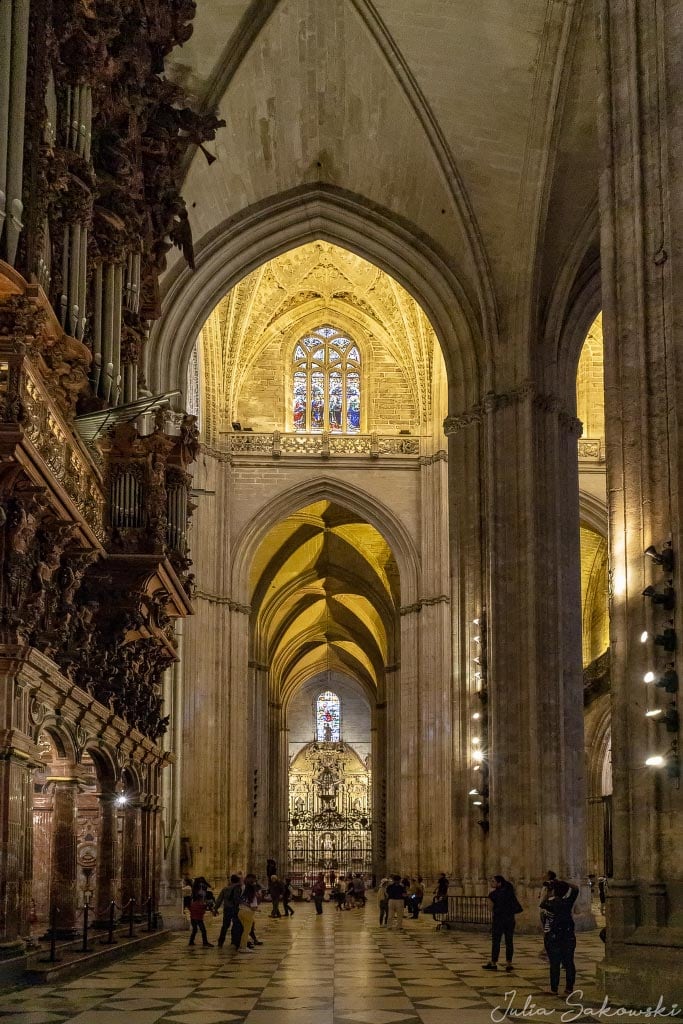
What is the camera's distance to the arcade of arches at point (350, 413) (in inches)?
462

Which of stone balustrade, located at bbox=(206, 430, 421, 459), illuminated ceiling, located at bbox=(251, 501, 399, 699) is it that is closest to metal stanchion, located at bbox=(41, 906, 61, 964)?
stone balustrade, located at bbox=(206, 430, 421, 459)

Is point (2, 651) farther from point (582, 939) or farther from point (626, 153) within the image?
point (582, 939)

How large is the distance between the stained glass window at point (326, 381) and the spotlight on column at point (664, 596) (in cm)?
2682

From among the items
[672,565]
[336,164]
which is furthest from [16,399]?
[336,164]

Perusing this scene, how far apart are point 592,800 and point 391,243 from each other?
634 inches

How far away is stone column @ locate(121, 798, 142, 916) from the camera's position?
18875mm

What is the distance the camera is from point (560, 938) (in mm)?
11281

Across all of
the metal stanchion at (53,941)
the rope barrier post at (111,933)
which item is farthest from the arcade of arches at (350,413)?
the rope barrier post at (111,933)

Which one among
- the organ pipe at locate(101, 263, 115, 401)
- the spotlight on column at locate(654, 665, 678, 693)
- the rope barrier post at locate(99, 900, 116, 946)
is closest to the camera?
the spotlight on column at locate(654, 665, 678, 693)

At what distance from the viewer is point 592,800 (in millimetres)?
33906

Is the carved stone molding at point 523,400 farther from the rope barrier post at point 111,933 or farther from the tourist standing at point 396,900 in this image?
the rope barrier post at point 111,933

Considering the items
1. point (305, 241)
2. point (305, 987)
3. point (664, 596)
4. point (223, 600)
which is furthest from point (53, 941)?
point (223, 600)

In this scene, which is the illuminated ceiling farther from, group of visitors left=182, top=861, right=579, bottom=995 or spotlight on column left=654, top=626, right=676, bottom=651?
spotlight on column left=654, top=626, right=676, bottom=651
